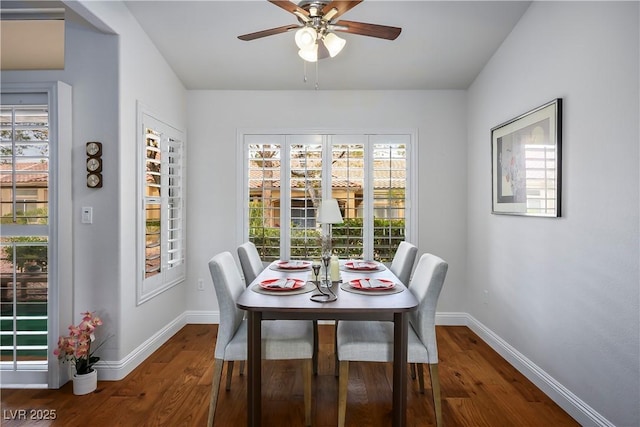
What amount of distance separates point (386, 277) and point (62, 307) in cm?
234

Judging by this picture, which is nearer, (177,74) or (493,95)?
(493,95)

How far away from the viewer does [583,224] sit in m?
2.26

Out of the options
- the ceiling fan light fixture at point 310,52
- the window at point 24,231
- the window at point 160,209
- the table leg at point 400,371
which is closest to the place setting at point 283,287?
the table leg at point 400,371

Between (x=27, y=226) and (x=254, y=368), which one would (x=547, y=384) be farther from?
(x=27, y=226)

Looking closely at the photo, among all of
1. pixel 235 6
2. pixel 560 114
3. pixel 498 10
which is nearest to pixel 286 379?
pixel 560 114

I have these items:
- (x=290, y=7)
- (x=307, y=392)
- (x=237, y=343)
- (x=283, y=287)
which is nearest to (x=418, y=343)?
(x=307, y=392)

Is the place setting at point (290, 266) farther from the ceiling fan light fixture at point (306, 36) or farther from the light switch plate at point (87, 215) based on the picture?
the ceiling fan light fixture at point (306, 36)

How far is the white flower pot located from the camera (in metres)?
2.53

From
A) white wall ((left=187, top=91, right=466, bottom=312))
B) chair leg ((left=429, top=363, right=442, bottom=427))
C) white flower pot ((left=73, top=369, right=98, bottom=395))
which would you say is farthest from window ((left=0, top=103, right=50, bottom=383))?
chair leg ((left=429, top=363, right=442, bottom=427))

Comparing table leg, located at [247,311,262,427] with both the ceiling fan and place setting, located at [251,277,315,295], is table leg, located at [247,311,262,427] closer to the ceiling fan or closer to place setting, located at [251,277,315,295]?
place setting, located at [251,277,315,295]

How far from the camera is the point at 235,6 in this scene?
2908mm

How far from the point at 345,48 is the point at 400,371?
9.02ft

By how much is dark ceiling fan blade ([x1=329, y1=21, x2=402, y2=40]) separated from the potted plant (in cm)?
257

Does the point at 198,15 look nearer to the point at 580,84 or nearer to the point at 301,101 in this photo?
the point at 301,101
